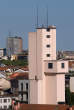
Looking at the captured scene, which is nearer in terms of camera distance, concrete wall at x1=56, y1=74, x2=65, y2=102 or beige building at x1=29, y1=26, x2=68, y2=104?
beige building at x1=29, y1=26, x2=68, y2=104

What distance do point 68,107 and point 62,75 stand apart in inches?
179

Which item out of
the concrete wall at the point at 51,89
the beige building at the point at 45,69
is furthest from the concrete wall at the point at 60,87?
the concrete wall at the point at 51,89

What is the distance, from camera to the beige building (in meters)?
28.8

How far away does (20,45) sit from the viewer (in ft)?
481

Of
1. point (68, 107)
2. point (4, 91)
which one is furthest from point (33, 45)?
point (4, 91)

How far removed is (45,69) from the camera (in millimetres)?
28844

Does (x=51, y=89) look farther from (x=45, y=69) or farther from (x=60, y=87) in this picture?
(x=45, y=69)

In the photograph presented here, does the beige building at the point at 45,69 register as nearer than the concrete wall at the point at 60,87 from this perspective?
Yes

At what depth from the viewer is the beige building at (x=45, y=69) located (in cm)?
2882

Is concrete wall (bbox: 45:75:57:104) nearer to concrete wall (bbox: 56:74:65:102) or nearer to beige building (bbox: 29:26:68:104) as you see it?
beige building (bbox: 29:26:68:104)

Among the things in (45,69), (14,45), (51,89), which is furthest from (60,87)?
(14,45)

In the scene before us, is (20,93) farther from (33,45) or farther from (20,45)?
(20,45)

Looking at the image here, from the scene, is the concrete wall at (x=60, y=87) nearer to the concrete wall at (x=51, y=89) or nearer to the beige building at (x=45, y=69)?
the beige building at (x=45, y=69)

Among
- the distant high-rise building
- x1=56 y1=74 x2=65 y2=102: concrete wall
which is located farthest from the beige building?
the distant high-rise building
